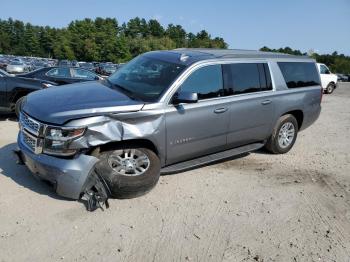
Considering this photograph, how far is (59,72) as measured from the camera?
39.4 feet

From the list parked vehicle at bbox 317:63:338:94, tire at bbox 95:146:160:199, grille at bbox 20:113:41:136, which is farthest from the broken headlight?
parked vehicle at bbox 317:63:338:94

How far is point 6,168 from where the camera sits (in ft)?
18.0

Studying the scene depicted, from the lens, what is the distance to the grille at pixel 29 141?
15.0 ft

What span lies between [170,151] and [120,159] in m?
0.70

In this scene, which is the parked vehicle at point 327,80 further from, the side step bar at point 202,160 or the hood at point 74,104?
the hood at point 74,104

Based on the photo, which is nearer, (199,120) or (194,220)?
(194,220)

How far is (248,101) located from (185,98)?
1.44 metres

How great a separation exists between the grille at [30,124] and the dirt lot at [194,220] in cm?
78

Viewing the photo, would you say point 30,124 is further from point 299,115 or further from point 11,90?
point 299,115

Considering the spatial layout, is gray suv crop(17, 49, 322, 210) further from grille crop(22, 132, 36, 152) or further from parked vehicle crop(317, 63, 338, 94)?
parked vehicle crop(317, 63, 338, 94)

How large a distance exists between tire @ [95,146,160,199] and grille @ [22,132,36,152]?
79cm

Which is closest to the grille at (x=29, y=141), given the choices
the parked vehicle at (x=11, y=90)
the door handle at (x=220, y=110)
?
the door handle at (x=220, y=110)

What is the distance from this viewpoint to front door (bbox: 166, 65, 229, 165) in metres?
5.05

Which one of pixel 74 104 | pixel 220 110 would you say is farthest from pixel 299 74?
pixel 74 104
